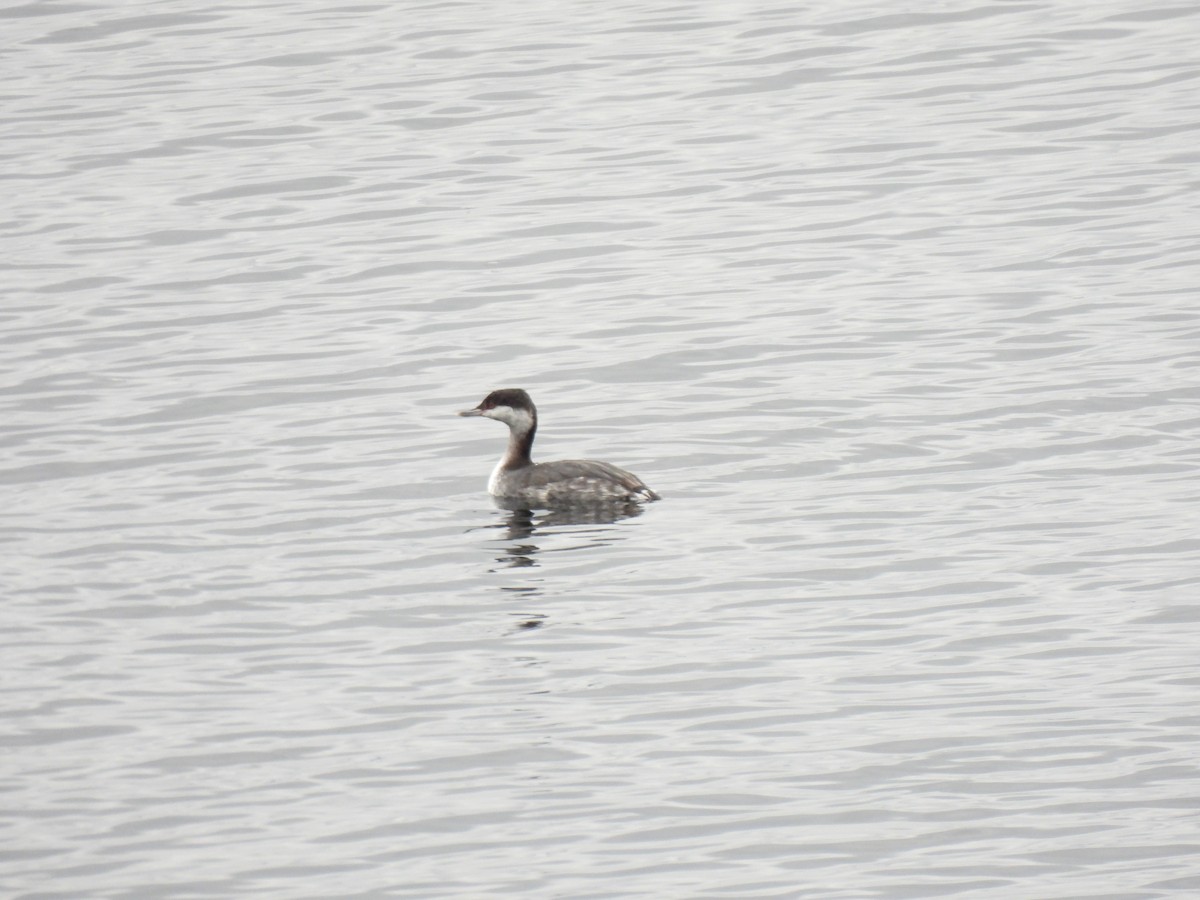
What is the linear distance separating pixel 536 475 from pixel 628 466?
2.81 ft

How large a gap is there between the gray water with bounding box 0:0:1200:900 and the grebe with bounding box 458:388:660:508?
8.5 inches

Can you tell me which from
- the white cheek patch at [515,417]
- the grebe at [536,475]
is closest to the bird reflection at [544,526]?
the grebe at [536,475]

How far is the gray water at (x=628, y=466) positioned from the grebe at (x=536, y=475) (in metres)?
0.21

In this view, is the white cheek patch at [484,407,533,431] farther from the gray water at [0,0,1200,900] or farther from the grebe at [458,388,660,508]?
the gray water at [0,0,1200,900]

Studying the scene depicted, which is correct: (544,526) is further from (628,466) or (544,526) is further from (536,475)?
(628,466)

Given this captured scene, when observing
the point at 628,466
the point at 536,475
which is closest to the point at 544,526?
the point at 536,475

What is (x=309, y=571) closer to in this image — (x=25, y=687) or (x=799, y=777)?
(x=25, y=687)

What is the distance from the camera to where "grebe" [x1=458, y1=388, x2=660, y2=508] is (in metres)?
14.3

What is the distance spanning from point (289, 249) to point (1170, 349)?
9954 millimetres

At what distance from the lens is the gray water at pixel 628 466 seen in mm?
9492

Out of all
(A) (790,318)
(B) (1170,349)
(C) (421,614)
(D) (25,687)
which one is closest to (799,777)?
(C) (421,614)

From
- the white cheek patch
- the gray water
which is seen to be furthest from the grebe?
the gray water

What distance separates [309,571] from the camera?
13.2m

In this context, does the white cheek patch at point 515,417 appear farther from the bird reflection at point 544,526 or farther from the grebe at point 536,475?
the bird reflection at point 544,526
